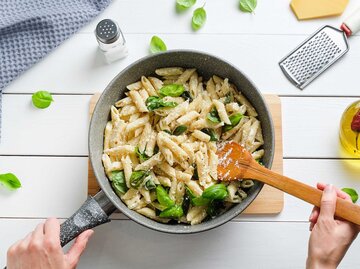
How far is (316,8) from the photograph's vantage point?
1559 mm

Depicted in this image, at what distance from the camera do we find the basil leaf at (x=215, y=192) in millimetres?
1299

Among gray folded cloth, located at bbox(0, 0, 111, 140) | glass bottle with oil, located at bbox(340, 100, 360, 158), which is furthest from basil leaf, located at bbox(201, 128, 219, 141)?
gray folded cloth, located at bbox(0, 0, 111, 140)

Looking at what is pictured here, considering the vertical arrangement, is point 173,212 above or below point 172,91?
below

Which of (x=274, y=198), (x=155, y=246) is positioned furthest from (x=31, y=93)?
(x=274, y=198)

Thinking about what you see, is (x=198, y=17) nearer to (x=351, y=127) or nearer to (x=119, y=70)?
(x=119, y=70)

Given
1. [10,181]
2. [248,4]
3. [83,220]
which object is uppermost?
[248,4]

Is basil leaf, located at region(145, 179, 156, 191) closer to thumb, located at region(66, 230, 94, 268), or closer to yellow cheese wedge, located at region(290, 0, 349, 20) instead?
thumb, located at region(66, 230, 94, 268)

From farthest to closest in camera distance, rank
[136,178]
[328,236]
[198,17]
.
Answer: [198,17] → [136,178] → [328,236]

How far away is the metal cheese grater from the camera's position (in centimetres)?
153

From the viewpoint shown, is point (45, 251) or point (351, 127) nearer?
point (45, 251)

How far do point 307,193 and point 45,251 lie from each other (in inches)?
23.6

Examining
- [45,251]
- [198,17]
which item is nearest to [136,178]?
[45,251]

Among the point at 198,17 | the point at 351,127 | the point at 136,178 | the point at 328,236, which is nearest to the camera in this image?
the point at 328,236

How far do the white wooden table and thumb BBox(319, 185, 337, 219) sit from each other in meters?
0.25
